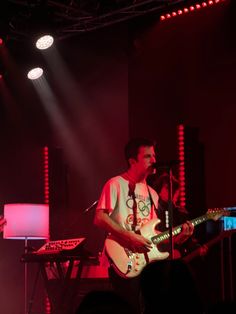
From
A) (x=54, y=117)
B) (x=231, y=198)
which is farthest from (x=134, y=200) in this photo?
(x=54, y=117)

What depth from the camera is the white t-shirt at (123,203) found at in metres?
5.14

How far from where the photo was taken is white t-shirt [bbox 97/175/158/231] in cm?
514

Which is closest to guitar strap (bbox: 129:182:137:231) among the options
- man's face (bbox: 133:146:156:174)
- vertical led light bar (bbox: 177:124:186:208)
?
man's face (bbox: 133:146:156:174)

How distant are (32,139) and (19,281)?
2.01m

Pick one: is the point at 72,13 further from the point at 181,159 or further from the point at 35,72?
the point at 181,159

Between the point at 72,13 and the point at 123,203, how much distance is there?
3533 millimetres

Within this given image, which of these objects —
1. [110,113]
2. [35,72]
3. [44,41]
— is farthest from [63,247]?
[110,113]

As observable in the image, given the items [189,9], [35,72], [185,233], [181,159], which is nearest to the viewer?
[185,233]

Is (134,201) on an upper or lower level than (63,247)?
upper

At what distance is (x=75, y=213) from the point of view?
8.58 metres

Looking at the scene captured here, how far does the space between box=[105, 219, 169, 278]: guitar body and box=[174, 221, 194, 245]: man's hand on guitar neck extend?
0.66 ft

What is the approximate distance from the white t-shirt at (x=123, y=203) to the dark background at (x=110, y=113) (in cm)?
126

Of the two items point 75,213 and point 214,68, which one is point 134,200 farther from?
point 75,213

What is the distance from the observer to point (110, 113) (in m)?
8.34
